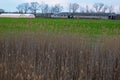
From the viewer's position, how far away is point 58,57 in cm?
529

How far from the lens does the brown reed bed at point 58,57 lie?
14.4 ft

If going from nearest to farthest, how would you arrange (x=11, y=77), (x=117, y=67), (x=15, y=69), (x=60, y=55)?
(x=11, y=77) < (x=15, y=69) < (x=117, y=67) < (x=60, y=55)

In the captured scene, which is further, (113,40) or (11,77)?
(113,40)

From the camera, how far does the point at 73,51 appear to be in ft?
18.1

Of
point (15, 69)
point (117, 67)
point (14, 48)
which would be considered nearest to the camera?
point (15, 69)

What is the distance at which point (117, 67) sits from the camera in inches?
195

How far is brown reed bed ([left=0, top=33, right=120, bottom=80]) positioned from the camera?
438 cm

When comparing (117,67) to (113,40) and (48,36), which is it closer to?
(113,40)

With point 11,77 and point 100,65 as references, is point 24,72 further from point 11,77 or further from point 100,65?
point 100,65

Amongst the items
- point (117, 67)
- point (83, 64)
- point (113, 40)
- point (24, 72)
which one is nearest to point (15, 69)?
point (24, 72)

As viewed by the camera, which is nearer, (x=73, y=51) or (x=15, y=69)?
(x=15, y=69)

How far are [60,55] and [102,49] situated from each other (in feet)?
2.37

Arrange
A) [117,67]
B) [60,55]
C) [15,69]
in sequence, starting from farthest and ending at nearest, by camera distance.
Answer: [60,55] < [117,67] < [15,69]

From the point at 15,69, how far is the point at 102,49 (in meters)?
1.73
